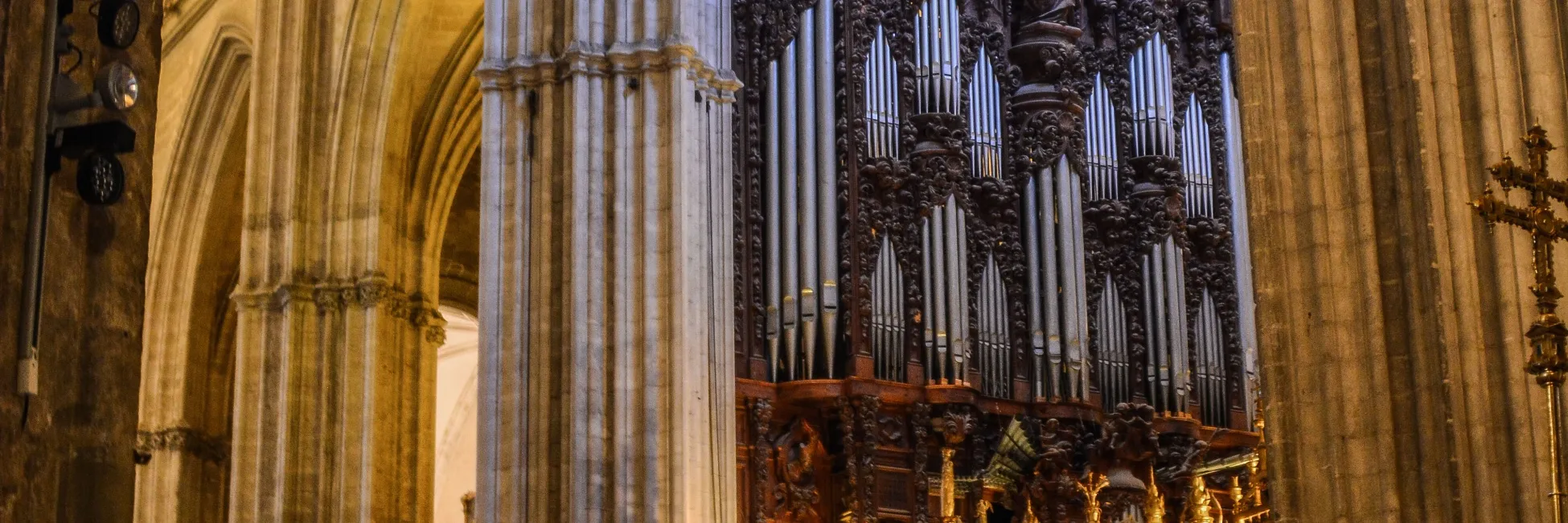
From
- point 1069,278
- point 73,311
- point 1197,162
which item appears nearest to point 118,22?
point 73,311

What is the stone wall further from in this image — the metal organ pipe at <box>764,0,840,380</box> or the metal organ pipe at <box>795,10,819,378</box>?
the metal organ pipe at <box>795,10,819,378</box>

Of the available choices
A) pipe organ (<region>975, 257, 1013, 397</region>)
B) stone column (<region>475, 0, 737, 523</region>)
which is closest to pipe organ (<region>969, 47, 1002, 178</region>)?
pipe organ (<region>975, 257, 1013, 397</region>)

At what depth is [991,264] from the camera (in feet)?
65.1

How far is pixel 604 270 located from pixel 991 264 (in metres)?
4.48

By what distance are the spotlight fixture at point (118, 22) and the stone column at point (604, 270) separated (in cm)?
945

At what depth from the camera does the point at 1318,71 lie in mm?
10250

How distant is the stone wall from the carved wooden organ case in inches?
443

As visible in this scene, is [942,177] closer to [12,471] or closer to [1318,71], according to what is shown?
[1318,71]

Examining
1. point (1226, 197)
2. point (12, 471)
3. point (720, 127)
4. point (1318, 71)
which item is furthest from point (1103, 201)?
point (12, 471)

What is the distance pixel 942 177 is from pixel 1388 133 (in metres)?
9.74

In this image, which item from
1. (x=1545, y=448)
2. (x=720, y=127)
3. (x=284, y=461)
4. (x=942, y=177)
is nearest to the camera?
(x=1545, y=448)

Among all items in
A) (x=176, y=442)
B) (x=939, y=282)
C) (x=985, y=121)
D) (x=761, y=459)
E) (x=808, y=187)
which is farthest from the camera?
(x=176, y=442)

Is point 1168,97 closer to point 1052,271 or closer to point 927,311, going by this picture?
point 1052,271

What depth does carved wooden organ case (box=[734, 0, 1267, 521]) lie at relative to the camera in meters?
18.5
